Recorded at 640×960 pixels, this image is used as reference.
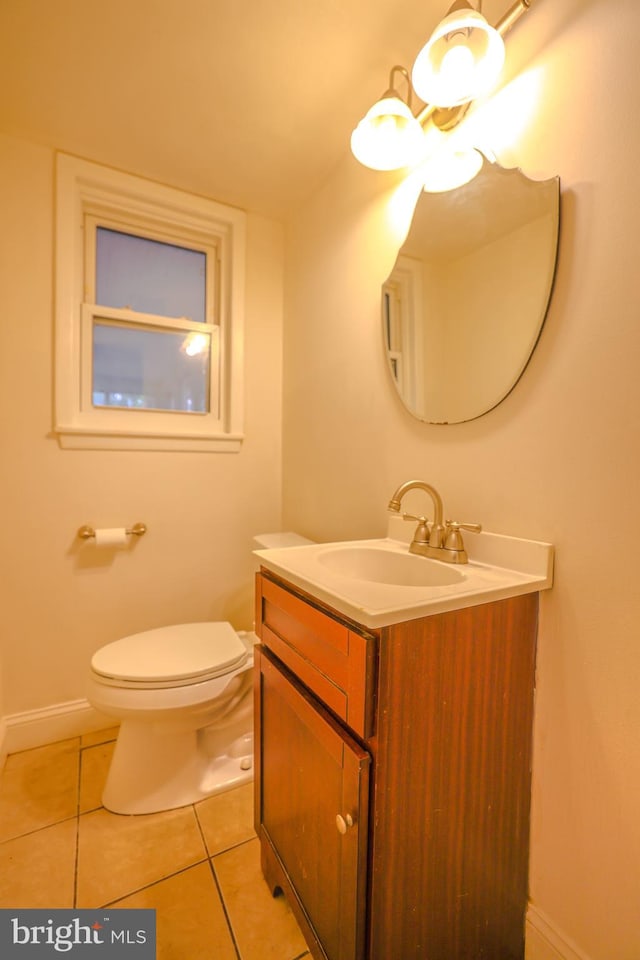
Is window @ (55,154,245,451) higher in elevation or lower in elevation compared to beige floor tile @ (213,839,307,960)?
higher

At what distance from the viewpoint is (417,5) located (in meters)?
1.02

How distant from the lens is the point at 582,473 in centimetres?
81

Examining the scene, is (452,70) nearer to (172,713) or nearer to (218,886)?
(172,713)

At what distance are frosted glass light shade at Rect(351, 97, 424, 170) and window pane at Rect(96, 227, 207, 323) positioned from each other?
104 cm

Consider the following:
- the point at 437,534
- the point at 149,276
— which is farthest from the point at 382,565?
the point at 149,276

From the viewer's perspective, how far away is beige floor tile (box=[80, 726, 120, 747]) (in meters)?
1.63

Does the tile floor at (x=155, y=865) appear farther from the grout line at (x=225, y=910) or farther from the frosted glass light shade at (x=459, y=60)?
the frosted glass light shade at (x=459, y=60)

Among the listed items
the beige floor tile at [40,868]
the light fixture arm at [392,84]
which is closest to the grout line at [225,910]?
the beige floor tile at [40,868]

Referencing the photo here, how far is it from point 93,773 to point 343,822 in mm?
1242

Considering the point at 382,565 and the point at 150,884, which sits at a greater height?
the point at 382,565

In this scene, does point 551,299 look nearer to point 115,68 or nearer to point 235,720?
point 115,68

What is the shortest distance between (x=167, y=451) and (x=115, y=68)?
4.08ft

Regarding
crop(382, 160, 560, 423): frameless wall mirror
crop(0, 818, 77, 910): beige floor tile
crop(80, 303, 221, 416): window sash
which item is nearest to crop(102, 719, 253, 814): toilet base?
crop(0, 818, 77, 910): beige floor tile

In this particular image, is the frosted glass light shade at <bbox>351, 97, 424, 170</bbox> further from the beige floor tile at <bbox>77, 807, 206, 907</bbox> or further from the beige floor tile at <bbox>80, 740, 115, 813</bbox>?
the beige floor tile at <bbox>80, 740, 115, 813</bbox>
